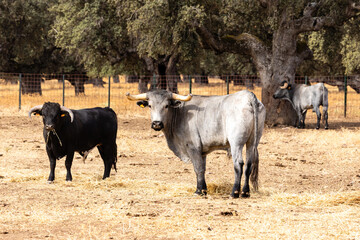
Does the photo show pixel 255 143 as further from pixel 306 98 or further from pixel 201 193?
pixel 306 98

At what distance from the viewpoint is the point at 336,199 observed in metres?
8.12

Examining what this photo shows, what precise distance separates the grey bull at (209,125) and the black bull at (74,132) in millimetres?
1475

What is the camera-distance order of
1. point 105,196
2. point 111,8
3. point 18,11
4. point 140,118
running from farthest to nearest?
1. point 18,11
2. point 111,8
3. point 140,118
4. point 105,196

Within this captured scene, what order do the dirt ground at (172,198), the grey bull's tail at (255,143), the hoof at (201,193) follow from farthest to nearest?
the hoof at (201,193) < the grey bull's tail at (255,143) < the dirt ground at (172,198)

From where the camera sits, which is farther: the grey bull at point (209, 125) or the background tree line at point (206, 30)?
the background tree line at point (206, 30)

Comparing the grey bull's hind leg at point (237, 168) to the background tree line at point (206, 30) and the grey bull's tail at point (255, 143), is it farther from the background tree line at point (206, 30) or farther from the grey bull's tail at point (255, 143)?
the background tree line at point (206, 30)

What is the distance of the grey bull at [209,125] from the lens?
341 inches

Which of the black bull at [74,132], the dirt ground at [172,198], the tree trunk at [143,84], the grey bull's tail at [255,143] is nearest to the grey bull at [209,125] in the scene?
the grey bull's tail at [255,143]

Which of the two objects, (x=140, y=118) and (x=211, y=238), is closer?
(x=211, y=238)

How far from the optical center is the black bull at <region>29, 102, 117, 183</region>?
10016 millimetres

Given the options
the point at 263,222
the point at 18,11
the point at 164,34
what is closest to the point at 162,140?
the point at 164,34

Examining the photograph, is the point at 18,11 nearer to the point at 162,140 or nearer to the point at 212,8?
the point at 212,8

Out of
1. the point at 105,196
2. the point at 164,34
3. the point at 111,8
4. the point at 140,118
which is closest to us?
the point at 105,196

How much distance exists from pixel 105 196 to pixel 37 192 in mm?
1119
